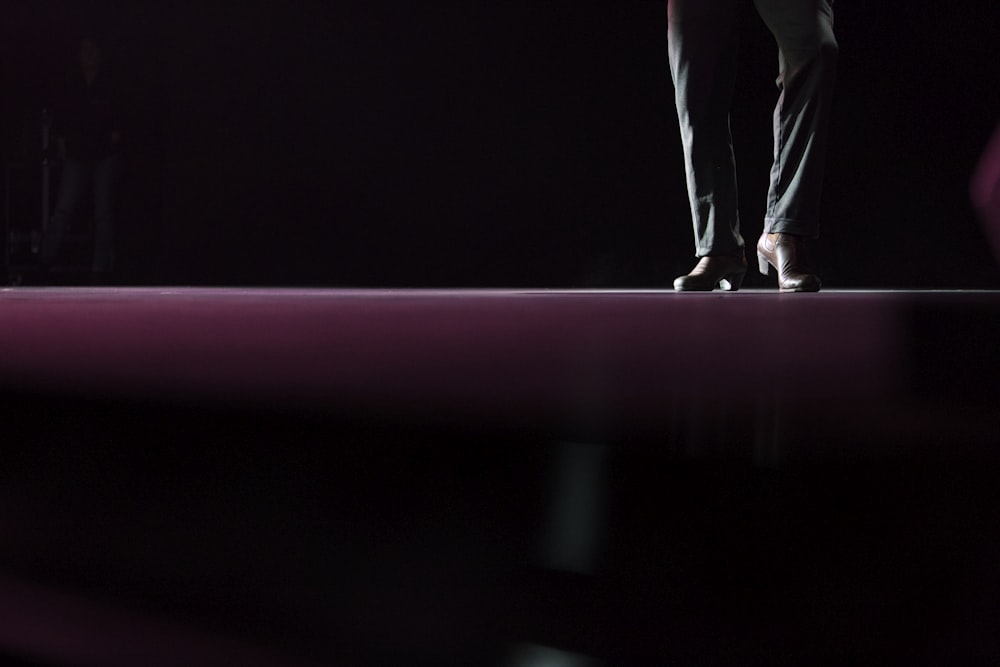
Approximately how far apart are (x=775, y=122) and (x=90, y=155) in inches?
144

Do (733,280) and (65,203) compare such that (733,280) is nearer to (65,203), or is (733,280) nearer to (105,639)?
(105,639)

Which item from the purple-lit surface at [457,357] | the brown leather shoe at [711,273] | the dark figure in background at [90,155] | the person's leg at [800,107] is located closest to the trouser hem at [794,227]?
the person's leg at [800,107]

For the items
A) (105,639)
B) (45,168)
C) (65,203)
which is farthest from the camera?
(45,168)

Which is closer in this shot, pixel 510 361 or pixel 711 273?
pixel 510 361

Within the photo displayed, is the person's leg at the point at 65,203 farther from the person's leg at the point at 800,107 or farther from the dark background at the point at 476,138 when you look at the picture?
the person's leg at the point at 800,107

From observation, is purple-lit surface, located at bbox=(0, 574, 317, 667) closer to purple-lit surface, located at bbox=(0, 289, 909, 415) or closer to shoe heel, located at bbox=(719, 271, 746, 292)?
purple-lit surface, located at bbox=(0, 289, 909, 415)

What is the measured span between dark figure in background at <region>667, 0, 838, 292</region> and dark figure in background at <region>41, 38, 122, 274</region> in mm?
3458

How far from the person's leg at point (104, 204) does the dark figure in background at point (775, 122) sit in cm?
349

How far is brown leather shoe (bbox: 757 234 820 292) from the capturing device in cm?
207

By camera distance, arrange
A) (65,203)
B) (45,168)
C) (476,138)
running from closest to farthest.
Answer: (65,203), (476,138), (45,168)

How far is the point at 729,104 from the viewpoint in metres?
2.05


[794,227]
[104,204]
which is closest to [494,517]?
[794,227]

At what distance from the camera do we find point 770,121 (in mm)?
4586

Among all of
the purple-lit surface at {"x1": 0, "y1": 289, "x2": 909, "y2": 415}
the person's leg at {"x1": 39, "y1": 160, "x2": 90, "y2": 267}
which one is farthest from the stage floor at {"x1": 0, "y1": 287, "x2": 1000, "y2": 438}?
the person's leg at {"x1": 39, "y1": 160, "x2": 90, "y2": 267}
